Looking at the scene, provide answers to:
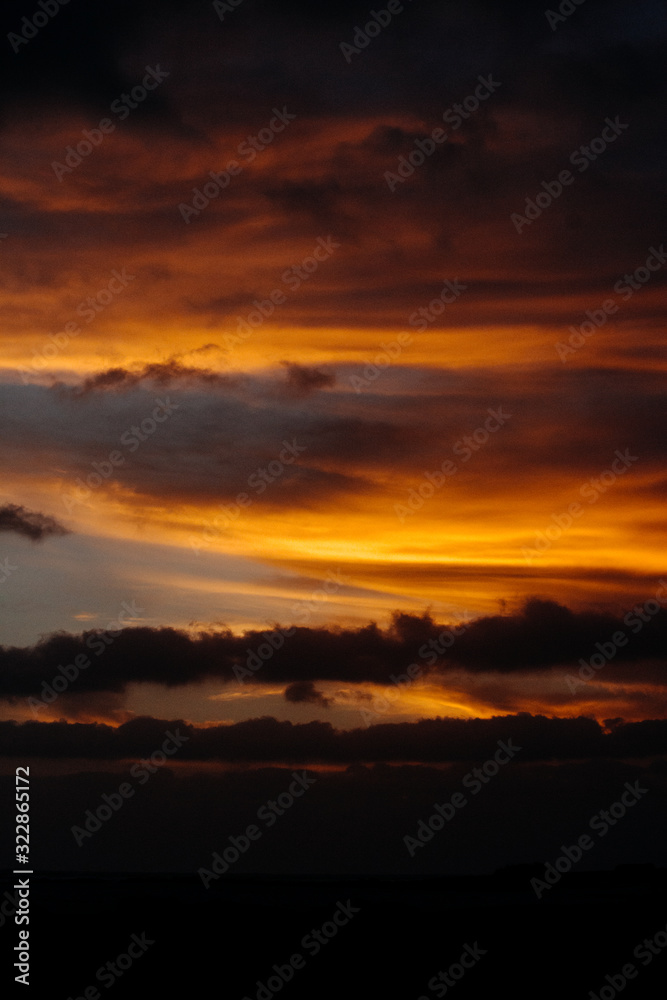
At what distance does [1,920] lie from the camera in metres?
62.7

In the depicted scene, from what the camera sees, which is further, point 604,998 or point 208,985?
point 208,985

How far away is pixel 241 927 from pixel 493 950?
1636 cm

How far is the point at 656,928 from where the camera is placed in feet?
195

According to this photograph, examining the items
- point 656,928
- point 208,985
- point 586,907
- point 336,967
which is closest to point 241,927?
point 336,967

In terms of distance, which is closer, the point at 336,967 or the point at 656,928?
the point at 336,967

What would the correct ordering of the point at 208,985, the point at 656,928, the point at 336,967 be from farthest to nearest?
the point at 656,928, the point at 336,967, the point at 208,985

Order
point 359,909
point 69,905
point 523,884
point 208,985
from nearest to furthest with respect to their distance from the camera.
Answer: point 208,985, point 359,909, point 69,905, point 523,884

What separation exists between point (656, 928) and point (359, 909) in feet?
77.2

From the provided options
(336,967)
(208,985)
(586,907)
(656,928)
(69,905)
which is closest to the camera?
(208,985)

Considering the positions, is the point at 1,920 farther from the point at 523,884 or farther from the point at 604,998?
the point at 523,884

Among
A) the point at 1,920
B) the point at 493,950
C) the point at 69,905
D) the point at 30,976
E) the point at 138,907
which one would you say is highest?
the point at 30,976

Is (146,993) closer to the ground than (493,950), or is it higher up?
higher up

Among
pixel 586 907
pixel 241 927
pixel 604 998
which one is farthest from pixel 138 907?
pixel 604 998

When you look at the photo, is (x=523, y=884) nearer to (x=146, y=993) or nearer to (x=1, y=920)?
(x=1, y=920)
